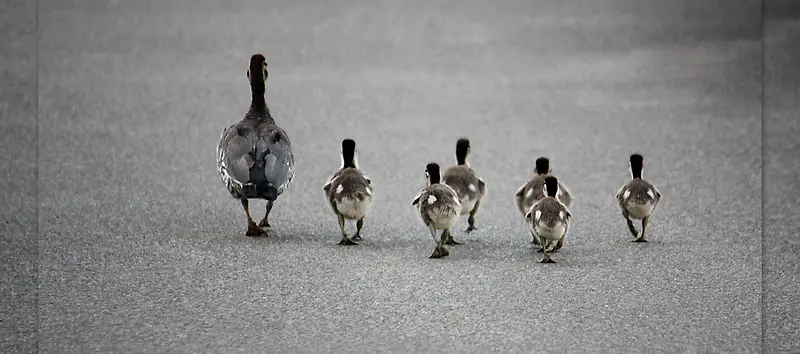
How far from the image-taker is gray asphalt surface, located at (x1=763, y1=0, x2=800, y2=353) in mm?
3121

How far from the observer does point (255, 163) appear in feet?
13.0

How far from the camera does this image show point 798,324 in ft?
10.5

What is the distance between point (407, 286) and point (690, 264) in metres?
0.80

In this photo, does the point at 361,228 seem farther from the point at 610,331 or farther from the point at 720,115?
the point at 720,115

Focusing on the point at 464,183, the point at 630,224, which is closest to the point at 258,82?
the point at 464,183

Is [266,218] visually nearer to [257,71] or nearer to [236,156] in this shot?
[236,156]

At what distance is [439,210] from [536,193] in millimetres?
382

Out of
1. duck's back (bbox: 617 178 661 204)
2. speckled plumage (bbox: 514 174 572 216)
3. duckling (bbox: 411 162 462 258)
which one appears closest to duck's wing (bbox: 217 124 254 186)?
duckling (bbox: 411 162 462 258)

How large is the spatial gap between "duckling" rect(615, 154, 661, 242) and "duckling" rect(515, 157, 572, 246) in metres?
Result: 0.16

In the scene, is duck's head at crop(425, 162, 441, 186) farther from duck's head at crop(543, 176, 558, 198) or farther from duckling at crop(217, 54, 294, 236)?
duckling at crop(217, 54, 294, 236)

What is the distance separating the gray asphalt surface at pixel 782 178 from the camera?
3.12 meters

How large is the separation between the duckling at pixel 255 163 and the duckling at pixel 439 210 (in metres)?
0.43

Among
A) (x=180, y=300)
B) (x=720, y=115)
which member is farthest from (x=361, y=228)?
(x=720, y=115)

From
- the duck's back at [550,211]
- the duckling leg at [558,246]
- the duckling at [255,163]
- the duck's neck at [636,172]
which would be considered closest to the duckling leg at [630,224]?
the duck's neck at [636,172]
